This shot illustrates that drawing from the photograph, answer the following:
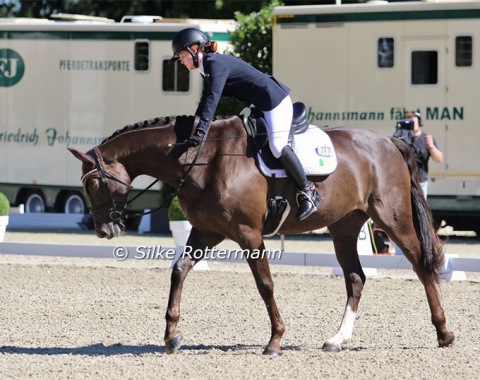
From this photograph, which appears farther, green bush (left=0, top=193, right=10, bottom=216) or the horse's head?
green bush (left=0, top=193, right=10, bottom=216)

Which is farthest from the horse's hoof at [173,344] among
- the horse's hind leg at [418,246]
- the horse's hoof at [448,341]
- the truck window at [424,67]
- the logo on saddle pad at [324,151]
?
the truck window at [424,67]

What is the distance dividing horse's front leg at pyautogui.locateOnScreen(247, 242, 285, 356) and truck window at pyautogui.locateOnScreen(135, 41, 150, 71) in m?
11.2

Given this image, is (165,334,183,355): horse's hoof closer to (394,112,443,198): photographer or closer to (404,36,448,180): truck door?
(394,112,443,198): photographer

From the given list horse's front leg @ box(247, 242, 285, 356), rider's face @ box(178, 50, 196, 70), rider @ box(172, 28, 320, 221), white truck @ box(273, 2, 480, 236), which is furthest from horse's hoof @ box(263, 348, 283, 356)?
white truck @ box(273, 2, 480, 236)

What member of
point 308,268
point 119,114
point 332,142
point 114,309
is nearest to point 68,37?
point 119,114

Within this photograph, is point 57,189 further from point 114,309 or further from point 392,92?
point 114,309

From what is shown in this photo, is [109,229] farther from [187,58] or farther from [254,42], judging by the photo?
[254,42]

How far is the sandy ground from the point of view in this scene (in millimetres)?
6508

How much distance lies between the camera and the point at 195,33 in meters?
7.09

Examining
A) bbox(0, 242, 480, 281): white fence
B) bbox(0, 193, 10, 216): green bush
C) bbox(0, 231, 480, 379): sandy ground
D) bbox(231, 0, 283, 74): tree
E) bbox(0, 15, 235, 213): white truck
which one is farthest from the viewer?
bbox(231, 0, 283, 74): tree

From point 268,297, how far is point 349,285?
93cm

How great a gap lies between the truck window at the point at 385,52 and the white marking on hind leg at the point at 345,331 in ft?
29.4

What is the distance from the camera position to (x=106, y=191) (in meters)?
7.14

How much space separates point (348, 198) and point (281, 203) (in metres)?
0.62
